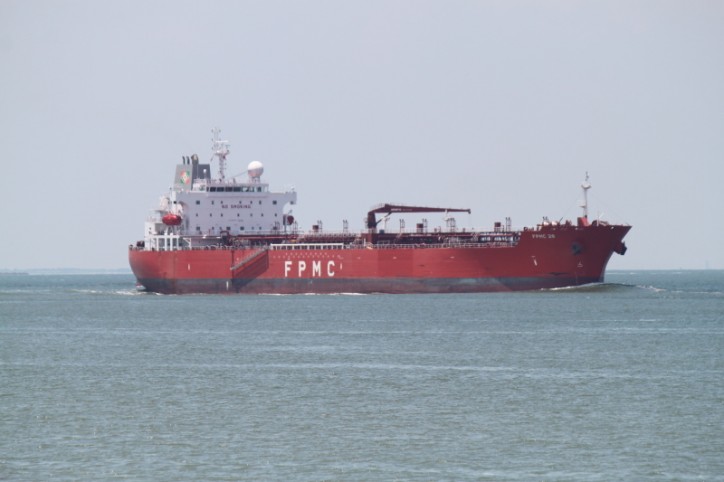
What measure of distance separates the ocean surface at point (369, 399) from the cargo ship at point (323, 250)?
11281 mm

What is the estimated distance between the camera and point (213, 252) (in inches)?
2948

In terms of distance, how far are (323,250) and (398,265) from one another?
5.15m

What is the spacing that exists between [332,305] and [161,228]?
2013 cm

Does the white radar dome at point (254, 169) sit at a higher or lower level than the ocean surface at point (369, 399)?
higher

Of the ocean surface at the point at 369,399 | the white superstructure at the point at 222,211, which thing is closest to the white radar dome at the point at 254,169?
the white superstructure at the point at 222,211

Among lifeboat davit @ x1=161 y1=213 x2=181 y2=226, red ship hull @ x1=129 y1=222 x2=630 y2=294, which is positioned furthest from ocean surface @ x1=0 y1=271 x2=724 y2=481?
lifeboat davit @ x1=161 y1=213 x2=181 y2=226

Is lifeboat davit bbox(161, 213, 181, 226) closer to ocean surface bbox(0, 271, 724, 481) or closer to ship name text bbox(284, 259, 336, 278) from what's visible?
ship name text bbox(284, 259, 336, 278)

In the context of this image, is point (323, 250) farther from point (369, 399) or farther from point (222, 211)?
point (369, 399)

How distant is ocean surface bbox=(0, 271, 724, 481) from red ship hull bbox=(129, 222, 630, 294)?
10811 mm

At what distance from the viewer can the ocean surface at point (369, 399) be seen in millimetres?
21844

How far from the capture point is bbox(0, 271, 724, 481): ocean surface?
71.7 feet

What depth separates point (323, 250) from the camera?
71.9 m

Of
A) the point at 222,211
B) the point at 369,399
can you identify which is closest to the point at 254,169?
the point at 222,211

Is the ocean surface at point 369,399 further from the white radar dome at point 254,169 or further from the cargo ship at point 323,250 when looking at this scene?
the white radar dome at point 254,169
